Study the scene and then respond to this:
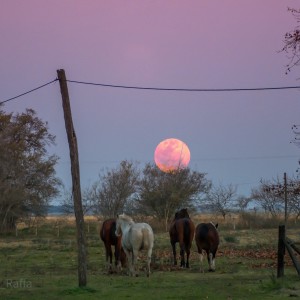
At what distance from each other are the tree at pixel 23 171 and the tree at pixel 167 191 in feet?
32.1

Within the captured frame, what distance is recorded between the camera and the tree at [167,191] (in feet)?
208

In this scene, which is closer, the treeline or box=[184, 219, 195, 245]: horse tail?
box=[184, 219, 195, 245]: horse tail

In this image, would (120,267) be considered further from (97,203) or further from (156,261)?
(97,203)

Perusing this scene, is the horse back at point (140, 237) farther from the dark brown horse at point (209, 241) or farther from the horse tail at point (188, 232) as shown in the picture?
the horse tail at point (188, 232)

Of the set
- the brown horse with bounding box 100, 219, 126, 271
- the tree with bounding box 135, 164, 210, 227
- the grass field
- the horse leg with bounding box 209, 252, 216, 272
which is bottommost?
the grass field

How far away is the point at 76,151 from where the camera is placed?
15195mm

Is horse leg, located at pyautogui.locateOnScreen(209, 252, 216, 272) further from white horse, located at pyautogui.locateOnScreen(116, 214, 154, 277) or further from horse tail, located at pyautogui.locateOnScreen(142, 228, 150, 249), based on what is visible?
horse tail, located at pyautogui.locateOnScreen(142, 228, 150, 249)

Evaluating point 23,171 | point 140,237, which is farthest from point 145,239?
point 23,171

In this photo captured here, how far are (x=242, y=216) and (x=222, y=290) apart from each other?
1743 inches

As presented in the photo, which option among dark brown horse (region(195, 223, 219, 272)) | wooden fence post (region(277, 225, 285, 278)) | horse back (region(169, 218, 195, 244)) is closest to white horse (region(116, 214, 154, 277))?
dark brown horse (region(195, 223, 219, 272))

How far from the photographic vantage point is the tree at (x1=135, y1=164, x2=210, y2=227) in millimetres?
63294

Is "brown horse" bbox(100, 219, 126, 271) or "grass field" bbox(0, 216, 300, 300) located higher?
"brown horse" bbox(100, 219, 126, 271)

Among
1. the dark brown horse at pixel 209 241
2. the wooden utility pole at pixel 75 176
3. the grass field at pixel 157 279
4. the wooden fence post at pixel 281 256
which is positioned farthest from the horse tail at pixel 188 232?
the wooden utility pole at pixel 75 176

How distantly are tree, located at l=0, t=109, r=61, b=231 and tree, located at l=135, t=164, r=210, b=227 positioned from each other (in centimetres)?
979
